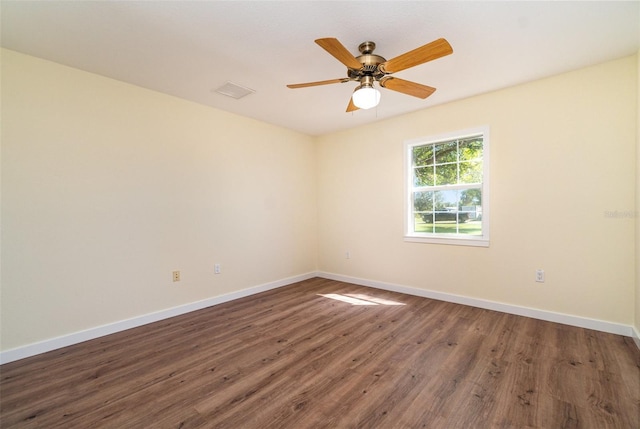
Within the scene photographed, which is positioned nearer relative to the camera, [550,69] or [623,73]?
[623,73]

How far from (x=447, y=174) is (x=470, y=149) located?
0.39 metres

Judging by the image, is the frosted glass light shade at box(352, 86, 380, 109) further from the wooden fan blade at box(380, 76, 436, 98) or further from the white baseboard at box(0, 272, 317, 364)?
the white baseboard at box(0, 272, 317, 364)

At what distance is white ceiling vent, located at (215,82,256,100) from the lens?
2.84 m

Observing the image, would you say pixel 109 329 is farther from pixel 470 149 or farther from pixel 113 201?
pixel 470 149

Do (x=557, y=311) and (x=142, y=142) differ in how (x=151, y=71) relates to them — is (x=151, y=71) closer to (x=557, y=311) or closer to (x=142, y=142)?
(x=142, y=142)

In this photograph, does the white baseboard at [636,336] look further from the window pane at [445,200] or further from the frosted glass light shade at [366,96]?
the frosted glass light shade at [366,96]

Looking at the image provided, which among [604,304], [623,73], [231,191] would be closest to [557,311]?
[604,304]

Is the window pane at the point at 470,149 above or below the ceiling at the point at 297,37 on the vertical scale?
below

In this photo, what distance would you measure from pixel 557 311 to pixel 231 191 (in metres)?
3.93

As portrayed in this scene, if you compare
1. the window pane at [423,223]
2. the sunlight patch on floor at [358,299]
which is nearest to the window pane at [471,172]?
the window pane at [423,223]

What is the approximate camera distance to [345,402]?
1647 mm

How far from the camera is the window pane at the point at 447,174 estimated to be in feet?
11.2

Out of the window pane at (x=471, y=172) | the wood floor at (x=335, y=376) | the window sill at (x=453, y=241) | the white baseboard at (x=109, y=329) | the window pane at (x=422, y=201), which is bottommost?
→ the wood floor at (x=335, y=376)

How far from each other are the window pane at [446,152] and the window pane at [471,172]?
0.48 ft
